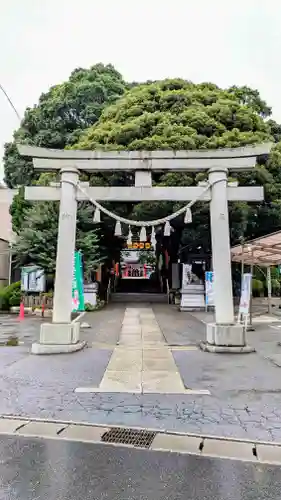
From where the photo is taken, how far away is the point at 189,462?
3.36 m

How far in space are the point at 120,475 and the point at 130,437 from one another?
875 millimetres

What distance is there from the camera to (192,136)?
18359 millimetres

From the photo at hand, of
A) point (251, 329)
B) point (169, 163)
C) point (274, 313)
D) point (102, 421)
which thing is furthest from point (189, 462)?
point (274, 313)

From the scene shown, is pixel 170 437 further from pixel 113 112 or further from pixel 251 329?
pixel 113 112

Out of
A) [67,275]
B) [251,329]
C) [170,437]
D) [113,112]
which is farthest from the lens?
[113,112]

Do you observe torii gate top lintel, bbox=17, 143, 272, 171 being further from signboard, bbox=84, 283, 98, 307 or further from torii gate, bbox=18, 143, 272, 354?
signboard, bbox=84, 283, 98, 307

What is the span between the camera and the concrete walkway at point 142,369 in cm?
569

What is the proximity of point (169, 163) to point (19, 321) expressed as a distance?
9708mm

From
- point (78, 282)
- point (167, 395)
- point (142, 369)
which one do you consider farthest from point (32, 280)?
point (167, 395)

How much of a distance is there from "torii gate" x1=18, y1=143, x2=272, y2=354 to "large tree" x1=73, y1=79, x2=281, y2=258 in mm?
8618

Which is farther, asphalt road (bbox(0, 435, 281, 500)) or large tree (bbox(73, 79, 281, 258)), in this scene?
large tree (bbox(73, 79, 281, 258))

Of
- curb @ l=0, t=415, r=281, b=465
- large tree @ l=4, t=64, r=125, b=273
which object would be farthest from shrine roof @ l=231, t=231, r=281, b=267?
large tree @ l=4, t=64, r=125, b=273

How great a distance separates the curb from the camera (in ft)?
11.8

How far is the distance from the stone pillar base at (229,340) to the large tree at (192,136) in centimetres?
1028
